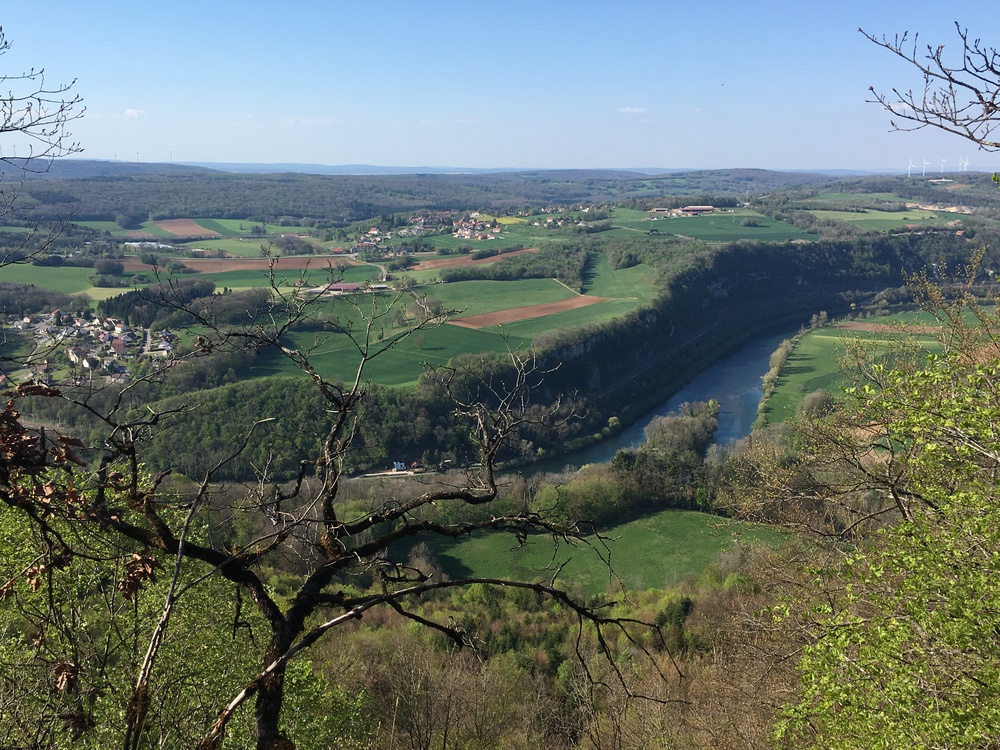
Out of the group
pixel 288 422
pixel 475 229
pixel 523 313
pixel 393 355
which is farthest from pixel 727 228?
pixel 288 422

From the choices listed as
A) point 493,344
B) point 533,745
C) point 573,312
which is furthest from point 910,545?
point 573,312

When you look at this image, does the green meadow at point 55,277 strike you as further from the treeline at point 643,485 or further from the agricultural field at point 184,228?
the treeline at point 643,485

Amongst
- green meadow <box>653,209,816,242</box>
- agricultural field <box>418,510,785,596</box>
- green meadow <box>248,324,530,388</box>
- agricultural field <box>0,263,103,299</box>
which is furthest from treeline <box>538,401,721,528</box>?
green meadow <box>653,209,816,242</box>

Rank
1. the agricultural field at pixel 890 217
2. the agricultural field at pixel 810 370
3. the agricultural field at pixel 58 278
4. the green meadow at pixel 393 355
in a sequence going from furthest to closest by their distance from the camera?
the agricultural field at pixel 890 217 < the agricultural field at pixel 58 278 < the green meadow at pixel 393 355 < the agricultural field at pixel 810 370

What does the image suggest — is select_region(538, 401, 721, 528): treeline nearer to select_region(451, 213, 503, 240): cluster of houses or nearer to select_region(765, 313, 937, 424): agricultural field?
select_region(765, 313, 937, 424): agricultural field

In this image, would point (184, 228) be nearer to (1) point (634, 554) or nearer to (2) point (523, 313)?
(2) point (523, 313)

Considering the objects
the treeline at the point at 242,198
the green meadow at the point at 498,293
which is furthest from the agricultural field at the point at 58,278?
the green meadow at the point at 498,293
